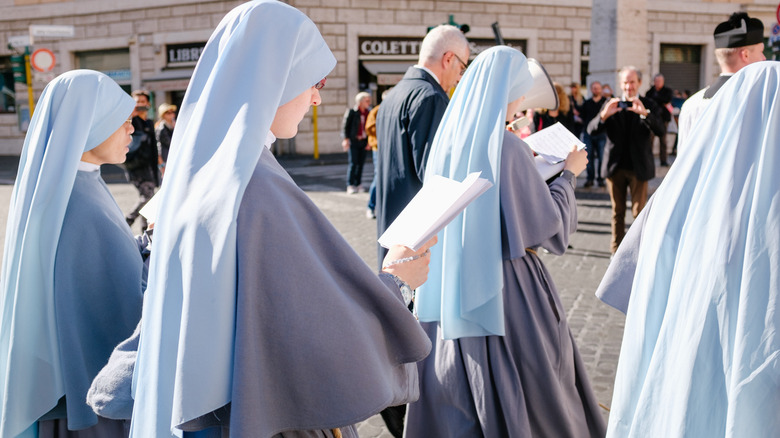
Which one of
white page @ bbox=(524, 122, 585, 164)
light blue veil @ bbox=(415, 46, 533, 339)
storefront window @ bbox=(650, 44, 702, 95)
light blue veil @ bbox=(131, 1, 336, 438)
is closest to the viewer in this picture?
light blue veil @ bbox=(131, 1, 336, 438)

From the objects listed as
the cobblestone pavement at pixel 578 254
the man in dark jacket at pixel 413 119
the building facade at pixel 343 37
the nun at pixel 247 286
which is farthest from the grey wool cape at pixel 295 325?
the building facade at pixel 343 37

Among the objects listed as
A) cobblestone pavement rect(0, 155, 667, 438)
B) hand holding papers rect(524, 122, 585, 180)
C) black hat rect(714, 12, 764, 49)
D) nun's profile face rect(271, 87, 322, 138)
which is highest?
black hat rect(714, 12, 764, 49)

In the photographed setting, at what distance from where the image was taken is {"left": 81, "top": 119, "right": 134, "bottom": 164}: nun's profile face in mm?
2871

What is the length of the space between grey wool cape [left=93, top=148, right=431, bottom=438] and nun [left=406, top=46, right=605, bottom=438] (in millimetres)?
1515

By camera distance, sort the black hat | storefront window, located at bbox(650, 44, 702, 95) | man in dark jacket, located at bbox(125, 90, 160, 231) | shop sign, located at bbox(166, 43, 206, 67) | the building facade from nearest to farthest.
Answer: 1. the black hat
2. man in dark jacket, located at bbox(125, 90, 160, 231)
3. the building facade
4. shop sign, located at bbox(166, 43, 206, 67)
5. storefront window, located at bbox(650, 44, 702, 95)

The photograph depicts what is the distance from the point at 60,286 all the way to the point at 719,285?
2055 mm

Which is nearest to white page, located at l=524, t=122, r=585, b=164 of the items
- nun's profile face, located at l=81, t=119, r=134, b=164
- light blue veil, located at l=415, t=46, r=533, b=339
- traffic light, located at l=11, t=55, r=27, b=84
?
light blue veil, located at l=415, t=46, r=533, b=339

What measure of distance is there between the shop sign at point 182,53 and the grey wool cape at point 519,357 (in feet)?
66.4

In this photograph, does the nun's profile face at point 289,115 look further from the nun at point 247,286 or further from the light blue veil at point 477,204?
the light blue veil at point 477,204

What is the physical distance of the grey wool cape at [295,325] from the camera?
1606mm

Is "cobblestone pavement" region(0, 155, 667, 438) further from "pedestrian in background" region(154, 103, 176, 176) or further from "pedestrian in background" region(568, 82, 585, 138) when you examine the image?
"pedestrian in background" region(154, 103, 176, 176)

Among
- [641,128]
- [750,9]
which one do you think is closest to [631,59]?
[641,128]

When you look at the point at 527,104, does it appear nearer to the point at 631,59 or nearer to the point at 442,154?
the point at 442,154

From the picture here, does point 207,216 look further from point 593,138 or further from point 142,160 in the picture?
point 593,138
